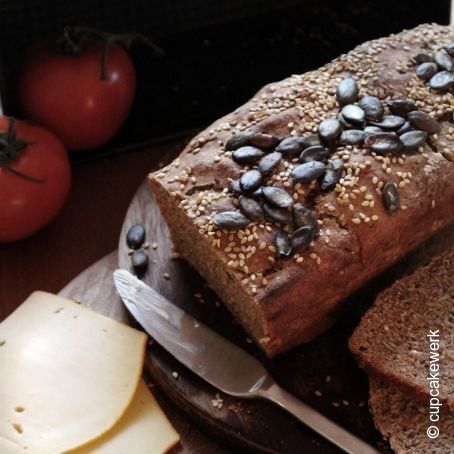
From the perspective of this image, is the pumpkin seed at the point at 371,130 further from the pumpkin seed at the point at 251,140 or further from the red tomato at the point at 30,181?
the red tomato at the point at 30,181

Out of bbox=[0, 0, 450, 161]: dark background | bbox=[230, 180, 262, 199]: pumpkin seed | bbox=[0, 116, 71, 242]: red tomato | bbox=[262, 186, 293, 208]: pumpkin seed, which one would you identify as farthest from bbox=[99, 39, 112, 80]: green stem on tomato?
bbox=[262, 186, 293, 208]: pumpkin seed

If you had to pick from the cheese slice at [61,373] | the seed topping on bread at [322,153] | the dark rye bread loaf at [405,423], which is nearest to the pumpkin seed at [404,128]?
the seed topping on bread at [322,153]

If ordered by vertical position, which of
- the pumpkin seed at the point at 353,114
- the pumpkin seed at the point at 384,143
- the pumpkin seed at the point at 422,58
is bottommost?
the pumpkin seed at the point at 384,143

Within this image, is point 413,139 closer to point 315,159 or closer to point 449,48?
point 315,159

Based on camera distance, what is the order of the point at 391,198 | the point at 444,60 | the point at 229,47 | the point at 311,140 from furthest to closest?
the point at 229,47, the point at 444,60, the point at 311,140, the point at 391,198

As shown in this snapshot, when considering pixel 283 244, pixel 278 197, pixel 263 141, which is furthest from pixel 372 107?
pixel 283 244

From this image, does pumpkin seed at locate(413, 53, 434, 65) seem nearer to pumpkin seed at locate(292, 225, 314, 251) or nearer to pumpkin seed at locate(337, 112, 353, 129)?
pumpkin seed at locate(337, 112, 353, 129)
